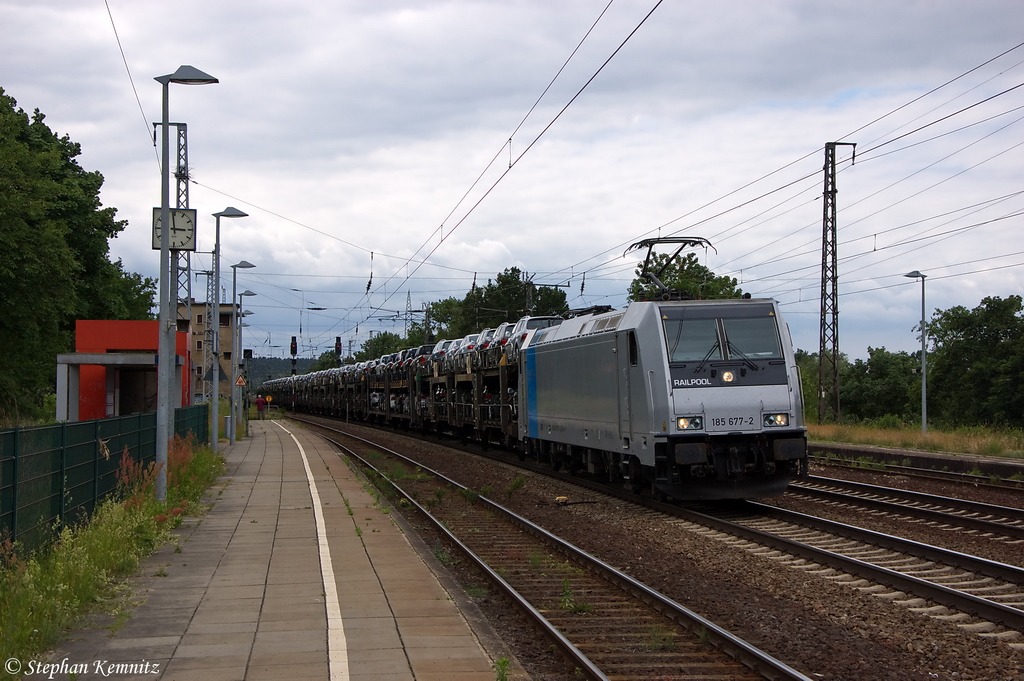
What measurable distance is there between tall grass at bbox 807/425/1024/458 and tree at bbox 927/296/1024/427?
75.4 feet

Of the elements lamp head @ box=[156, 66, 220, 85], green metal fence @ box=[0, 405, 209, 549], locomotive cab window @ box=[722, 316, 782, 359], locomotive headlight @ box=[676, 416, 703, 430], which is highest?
lamp head @ box=[156, 66, 220, 85]

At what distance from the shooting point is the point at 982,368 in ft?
178

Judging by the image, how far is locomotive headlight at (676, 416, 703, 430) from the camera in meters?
13.5

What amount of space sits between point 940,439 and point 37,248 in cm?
2780

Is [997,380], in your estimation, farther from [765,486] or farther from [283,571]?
[283,571]

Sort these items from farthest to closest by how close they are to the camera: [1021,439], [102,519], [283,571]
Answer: [1021,439]
[102,519]
[283,571]

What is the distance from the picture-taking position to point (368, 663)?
6480mm

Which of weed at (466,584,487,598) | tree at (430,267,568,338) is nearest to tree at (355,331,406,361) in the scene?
tree at (430,267,568,338)

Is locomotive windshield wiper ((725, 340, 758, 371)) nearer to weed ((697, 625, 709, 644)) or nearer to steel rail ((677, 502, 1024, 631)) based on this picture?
steel rail ((677, 502, 1024, 631))

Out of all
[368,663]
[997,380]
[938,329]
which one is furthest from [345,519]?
[938,329]

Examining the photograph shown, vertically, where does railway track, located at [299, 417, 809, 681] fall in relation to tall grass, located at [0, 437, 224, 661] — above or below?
below

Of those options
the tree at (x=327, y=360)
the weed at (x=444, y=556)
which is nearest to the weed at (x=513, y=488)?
the weed at (x=444, y=556)

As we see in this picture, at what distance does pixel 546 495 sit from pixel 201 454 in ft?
29.9

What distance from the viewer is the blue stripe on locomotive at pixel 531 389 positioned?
2145 centimetres
